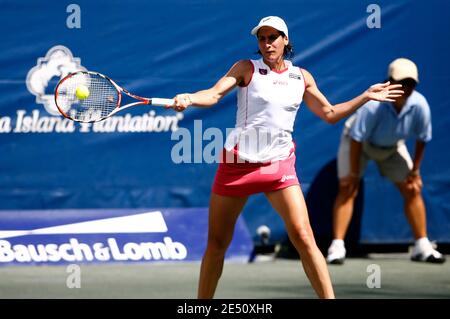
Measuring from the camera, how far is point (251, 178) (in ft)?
18.5

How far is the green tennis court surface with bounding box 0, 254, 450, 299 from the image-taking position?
6887mm

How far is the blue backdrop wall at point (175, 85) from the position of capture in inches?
329

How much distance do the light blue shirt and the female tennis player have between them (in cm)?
258

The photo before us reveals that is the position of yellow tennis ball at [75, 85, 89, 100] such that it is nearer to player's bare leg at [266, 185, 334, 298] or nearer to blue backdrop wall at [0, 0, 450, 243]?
player's bare leg at [266, 185, 334, 298]

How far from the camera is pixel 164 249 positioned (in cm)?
836

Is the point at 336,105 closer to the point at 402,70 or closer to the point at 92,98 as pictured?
the point at 92,98

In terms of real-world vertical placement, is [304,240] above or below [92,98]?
below

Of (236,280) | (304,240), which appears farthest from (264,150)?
(236,280)

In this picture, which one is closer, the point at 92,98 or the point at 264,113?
the point at 264,113

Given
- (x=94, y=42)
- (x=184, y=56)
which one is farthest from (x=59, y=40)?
(x=184, y=56)

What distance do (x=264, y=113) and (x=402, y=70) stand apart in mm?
2750

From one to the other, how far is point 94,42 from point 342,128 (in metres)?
2.15

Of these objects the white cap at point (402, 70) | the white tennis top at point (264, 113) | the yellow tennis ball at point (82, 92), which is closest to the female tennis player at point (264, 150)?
the white tennis top at point (264, 113)
